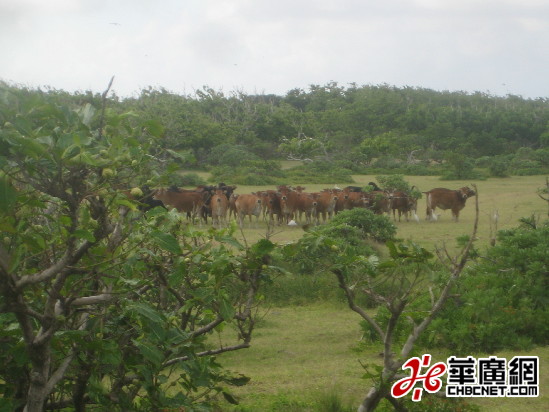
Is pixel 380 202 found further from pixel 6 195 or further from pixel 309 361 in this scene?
pixel 6 195

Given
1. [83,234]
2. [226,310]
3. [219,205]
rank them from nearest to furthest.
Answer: [83,234], [226,310], [219,205]

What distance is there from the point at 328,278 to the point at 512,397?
17.3 feet

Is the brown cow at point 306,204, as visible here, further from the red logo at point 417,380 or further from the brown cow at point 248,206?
the red logo at point 417,380

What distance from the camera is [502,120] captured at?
48062 mm

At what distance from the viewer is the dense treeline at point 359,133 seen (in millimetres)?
33031

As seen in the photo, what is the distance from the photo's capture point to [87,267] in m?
2.77

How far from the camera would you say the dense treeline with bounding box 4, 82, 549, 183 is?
108ft

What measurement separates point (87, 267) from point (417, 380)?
2.15 meters

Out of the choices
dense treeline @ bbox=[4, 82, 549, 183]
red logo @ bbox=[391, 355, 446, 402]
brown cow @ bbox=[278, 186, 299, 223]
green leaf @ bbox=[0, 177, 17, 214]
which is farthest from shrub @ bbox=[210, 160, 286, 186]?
green leaf @ bbox=[0, 177, 17, 214]

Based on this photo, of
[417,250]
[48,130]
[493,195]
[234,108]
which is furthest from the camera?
[234,108]

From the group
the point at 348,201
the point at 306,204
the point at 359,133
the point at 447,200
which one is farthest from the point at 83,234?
the point at 359,133

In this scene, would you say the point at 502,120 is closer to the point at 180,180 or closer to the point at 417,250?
the point at 180,180

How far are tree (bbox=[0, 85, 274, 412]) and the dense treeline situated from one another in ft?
79.6

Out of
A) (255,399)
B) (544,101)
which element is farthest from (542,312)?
(544,101)
